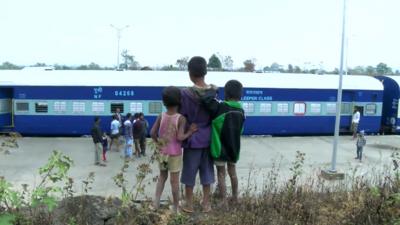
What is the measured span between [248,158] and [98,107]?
8.25 metres

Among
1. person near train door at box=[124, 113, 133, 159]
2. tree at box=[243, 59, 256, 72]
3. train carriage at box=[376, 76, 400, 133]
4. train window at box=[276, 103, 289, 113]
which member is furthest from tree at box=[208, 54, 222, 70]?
person near train door at box=[124, 113, 133, 159]

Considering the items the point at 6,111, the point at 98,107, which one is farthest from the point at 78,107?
the point at 6,111

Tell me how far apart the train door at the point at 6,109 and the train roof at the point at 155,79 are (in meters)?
0.44

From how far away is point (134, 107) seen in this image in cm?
2081

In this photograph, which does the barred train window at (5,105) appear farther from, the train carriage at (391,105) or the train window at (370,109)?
the train carriage at (391,105)

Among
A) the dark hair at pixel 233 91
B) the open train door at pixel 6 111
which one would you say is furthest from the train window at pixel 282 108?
the dark hair at pixel 233 91

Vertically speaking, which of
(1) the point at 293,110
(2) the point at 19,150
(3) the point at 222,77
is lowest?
(2) the point at 19,150

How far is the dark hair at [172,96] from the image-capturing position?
5.24 m

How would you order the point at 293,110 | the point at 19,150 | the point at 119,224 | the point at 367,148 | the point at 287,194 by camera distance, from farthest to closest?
the point at 293,110 → the point at 367,148 → the point at 19,150 → the point at 287,194 → the point at 119,224

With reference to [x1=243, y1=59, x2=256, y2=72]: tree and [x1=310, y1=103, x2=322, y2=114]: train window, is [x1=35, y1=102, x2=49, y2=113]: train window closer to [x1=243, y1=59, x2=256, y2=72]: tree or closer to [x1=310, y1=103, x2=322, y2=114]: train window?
[x1=310, y1=103, x2=322, y2=114]: train window

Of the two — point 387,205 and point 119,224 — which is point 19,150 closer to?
point 119,224

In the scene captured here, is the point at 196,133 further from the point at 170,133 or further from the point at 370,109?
the point at 370,109

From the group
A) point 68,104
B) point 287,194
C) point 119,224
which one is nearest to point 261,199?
point 287,194

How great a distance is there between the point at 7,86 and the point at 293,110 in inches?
569
